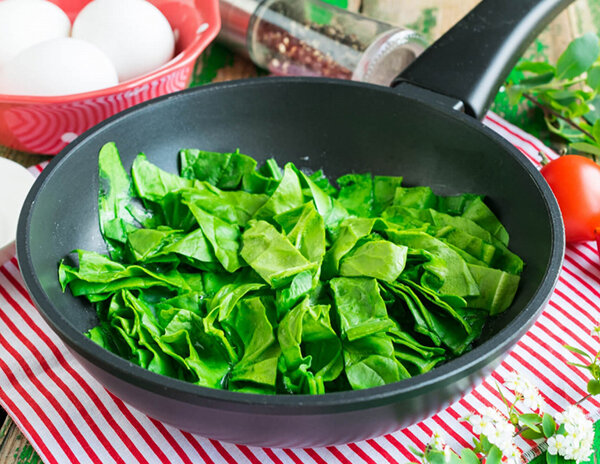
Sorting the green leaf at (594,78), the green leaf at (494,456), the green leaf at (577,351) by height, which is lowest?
the green leaf at (494,456)

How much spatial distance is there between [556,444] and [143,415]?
1.68ft

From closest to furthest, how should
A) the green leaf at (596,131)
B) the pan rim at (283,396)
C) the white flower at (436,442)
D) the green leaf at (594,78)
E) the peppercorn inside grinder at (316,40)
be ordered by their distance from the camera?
1. the pan rim at (283,396)
2. the white flower at (436,442)
3. the green leaf at (596,131)
4. the green leaf at (594,78)
5. the peppercorn inside grinder at (316,40)

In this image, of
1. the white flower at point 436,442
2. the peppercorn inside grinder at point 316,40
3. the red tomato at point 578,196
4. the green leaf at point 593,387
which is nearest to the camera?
the white flower at point 436,442

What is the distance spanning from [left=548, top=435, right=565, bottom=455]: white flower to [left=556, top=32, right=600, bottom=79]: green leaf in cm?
85

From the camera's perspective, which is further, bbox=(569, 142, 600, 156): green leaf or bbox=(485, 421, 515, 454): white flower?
bbox=(569, 142, 600, 156): green leaf

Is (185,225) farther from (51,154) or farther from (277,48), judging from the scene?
(277,48)

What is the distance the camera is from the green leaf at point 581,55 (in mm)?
1404

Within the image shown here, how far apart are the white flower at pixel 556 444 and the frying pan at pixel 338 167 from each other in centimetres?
14

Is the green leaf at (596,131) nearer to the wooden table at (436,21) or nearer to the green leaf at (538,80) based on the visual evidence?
the green leaf at (538,80)

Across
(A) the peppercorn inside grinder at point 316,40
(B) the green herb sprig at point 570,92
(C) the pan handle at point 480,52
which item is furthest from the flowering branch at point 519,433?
(A) the peppercorn inside grinder at point 316,40

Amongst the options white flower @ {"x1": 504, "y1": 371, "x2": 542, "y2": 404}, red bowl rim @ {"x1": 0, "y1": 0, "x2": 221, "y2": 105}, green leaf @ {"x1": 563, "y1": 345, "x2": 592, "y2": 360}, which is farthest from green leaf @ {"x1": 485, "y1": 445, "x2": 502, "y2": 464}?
red bowl rim @ {"x1": 0, "y1": 0, "x2": 221, "y2": 105}

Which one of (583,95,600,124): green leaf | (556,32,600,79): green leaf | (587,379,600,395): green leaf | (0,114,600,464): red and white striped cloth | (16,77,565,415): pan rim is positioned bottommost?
(0,114,600,464): red and white striped cloth

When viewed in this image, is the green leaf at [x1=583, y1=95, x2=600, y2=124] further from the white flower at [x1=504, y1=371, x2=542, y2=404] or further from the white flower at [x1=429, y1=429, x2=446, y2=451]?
the white flower at [x1=429, y1=429, x2=446, y2=451]

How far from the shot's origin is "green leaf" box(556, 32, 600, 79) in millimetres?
1404
